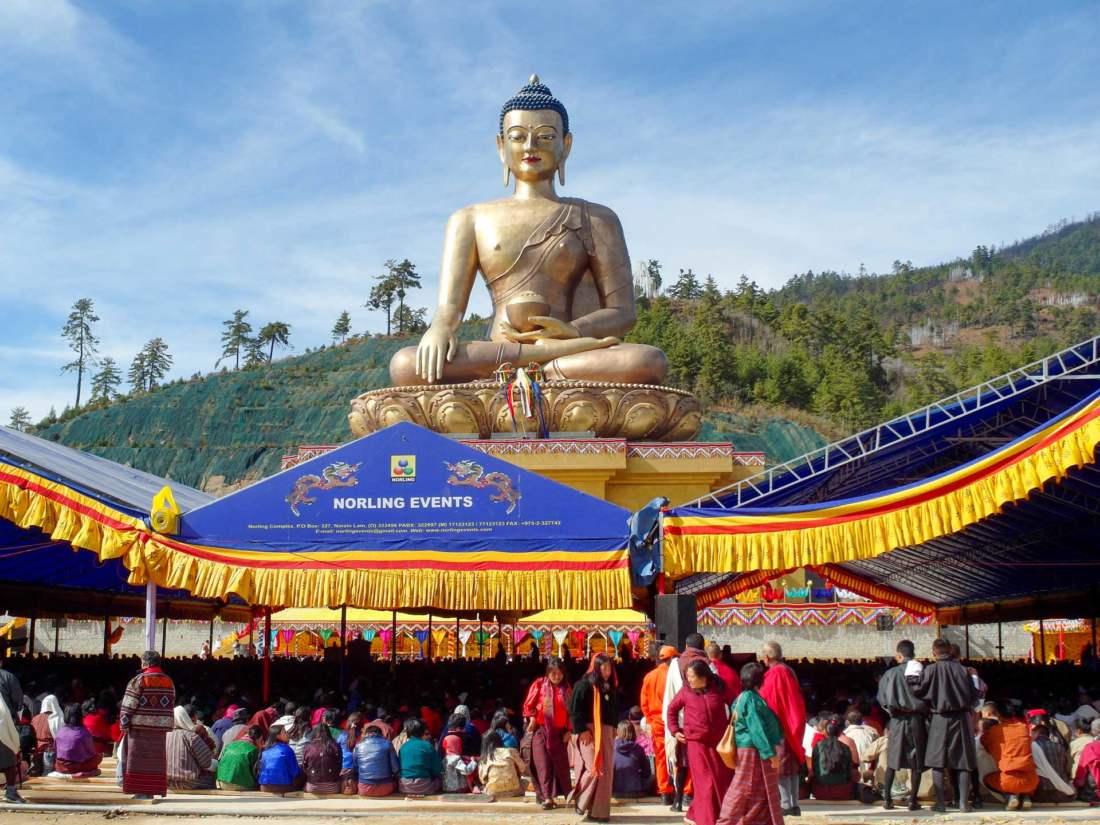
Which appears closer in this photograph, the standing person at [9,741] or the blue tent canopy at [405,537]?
the standing person at [9,741]

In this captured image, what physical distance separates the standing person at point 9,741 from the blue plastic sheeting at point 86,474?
6.28 ft

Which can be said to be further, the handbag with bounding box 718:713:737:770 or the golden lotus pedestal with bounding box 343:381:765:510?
the golden lotus pedestal with bounding box 343:381:765:510

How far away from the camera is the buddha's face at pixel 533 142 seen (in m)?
21.6

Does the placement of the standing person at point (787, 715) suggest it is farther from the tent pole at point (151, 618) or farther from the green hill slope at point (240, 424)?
the green hill slope at point (240, 424)

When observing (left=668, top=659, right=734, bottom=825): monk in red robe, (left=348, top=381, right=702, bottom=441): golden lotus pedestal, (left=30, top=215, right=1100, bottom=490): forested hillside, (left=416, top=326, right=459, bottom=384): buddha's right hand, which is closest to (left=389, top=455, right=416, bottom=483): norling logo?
(left=668, top=659, right=734, bottom=825): monk in red robe

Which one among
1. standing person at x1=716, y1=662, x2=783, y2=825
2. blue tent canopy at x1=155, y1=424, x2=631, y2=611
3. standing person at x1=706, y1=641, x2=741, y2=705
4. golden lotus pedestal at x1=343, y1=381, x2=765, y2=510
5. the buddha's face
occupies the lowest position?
standing person at x1=716, y1=662, x2=783, y2=825

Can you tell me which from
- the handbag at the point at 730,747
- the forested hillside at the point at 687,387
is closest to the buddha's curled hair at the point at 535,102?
the handbag at the point at 730,747

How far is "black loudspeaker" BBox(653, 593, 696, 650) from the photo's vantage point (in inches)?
371

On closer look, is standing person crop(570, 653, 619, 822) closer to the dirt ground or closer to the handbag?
the dirt ground

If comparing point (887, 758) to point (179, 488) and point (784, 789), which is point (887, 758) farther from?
point (179, 488)

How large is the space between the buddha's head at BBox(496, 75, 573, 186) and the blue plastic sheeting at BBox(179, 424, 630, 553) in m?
12.1

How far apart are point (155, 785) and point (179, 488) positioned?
20.0ft

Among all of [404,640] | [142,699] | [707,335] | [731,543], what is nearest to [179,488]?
[142,699]

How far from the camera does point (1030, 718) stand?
8.95 metres
